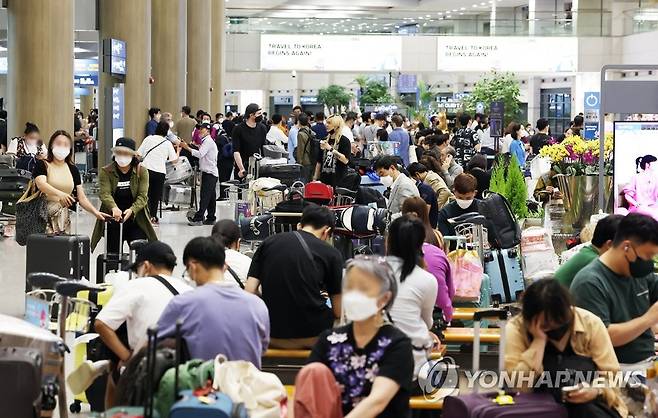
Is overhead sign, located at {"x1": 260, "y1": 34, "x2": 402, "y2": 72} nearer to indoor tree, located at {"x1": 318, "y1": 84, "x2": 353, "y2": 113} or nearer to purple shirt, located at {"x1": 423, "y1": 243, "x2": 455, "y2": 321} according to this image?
indoor tree, located at {"x1": 318, "y1": 84, "x2": 353, "y2": 113}

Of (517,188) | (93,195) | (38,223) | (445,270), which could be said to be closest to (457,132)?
(93,195)

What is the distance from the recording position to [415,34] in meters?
45.2

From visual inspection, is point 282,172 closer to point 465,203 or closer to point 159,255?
point 465,203

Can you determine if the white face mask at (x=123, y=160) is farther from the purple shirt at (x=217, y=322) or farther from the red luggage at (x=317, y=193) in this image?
the purple shirt at (x=217, y=322)

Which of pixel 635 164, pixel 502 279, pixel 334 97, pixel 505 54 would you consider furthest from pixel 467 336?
pixel 334 97

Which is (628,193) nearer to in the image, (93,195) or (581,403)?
(581,403)

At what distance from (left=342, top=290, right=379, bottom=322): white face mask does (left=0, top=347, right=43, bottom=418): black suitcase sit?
1370mm

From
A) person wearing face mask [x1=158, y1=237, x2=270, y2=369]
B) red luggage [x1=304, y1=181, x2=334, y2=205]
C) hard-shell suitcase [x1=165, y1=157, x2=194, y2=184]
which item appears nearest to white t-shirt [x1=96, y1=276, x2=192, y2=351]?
person wearing face mask [x1=158, y1=237, x2=270, y2=369]

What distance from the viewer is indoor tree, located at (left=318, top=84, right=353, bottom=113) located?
48062 mm

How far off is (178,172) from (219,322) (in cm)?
1601

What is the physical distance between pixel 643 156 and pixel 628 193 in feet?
1.11

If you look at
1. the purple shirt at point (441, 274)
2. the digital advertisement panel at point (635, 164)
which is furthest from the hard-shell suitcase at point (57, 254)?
the digital advertisement panel at point (635, 164)

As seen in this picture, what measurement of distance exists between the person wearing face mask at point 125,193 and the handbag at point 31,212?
1.66 ft

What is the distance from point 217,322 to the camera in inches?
241
